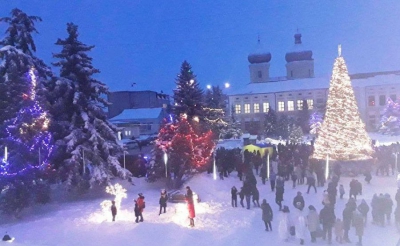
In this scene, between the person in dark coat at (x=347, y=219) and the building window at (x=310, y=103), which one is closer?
the person in dark coat at (x=347, y=219)

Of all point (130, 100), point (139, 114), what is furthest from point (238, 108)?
point (139, 114)

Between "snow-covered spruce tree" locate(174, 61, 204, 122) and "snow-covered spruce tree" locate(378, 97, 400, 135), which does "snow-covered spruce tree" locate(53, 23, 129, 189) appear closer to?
"snow-covered spruce tree" locate(174, 61, 204, 122)

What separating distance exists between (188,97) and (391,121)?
27.7 metres

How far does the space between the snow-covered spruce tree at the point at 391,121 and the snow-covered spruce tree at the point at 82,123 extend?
3363 cm

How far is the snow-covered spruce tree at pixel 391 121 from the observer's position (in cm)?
4656

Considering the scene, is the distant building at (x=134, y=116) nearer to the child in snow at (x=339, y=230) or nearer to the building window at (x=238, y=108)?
the building window at (x=238, y=108)

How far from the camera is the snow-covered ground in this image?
13257 millimetres

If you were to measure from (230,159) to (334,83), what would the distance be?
7549 mm

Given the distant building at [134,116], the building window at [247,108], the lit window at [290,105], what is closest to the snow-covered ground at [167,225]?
the distant building at [134,116]

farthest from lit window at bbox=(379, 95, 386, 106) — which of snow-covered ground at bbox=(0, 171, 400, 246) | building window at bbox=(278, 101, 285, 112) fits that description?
snow-covered ground at bbox=(0, 171, 400, 246)

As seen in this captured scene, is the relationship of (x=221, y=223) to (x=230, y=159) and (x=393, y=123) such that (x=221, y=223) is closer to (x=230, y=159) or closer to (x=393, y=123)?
(x=230, y=159)

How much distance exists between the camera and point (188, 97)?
29047mm

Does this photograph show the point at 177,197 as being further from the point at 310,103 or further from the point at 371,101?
the point at 310,103

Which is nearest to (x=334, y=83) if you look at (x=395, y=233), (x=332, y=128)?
(x=332, y=128)
